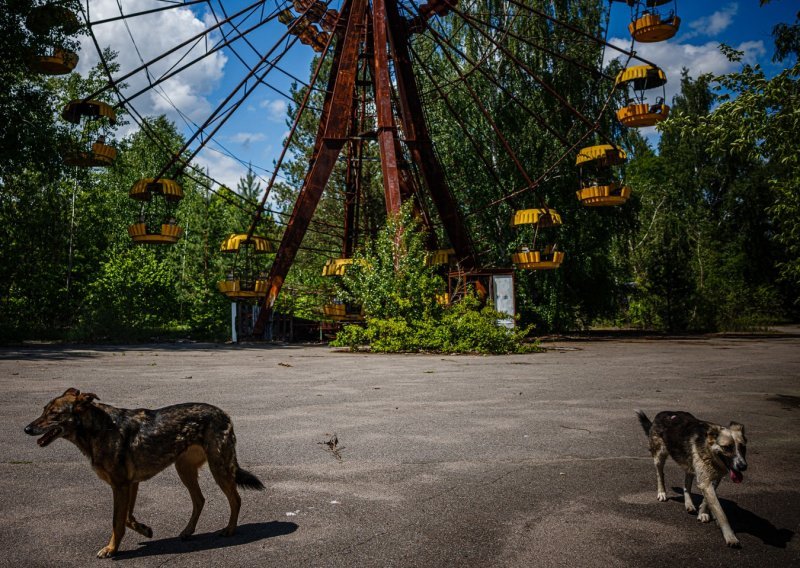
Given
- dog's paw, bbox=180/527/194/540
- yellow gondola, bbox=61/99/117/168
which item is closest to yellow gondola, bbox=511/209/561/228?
yellow gondola, bbox=61/99/117/168

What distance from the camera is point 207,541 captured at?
364cm

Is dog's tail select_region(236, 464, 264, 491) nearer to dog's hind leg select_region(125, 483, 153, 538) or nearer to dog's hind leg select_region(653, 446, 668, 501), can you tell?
dog's hind leg select_region(125, 483, 153, 538)

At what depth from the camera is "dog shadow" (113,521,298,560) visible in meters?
3.51

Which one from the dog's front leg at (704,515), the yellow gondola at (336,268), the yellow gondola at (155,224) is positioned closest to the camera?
the dog's front leg at (704,515)

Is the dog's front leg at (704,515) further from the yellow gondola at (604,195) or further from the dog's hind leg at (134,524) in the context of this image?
the yellow gondola at (604,195)

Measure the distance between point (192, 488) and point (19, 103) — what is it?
25.2 meters

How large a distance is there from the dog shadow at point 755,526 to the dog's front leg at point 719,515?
0.22 metres

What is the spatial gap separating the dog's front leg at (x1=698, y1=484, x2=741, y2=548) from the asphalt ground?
0.08m

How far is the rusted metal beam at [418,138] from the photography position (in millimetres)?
23062

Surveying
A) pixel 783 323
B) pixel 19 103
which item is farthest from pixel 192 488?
pixel 783 323

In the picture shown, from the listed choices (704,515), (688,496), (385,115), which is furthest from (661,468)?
(385,115)

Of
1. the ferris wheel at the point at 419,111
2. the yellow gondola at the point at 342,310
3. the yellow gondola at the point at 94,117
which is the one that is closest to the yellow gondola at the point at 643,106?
the ferris wheel at the point at 419,111

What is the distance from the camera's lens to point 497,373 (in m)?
12.3

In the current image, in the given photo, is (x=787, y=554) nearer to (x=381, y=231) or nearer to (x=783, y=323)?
(x=381, y=231)
